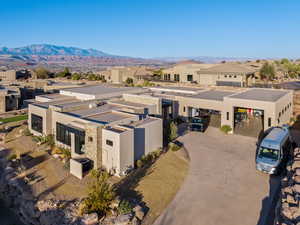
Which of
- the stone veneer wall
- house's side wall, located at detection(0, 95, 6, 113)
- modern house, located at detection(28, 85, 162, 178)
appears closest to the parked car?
modern house, located at detection(28, 85, 162, 178)

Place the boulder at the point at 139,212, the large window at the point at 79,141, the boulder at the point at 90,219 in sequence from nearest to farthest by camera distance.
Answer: the boulder at the point at 90,219 → the boulder at the point at 139,212 → the large window at the point at 79,141

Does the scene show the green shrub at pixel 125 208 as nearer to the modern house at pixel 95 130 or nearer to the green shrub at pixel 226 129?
the modern house at pixel 95 130

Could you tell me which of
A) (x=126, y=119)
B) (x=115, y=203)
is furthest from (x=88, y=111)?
(x=115, y=203)

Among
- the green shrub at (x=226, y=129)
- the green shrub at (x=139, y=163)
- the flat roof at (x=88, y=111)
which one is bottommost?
the green shrub at (x=139, y=163)

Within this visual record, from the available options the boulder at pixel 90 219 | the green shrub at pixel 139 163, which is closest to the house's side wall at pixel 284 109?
the green shrub at pixel 139 163

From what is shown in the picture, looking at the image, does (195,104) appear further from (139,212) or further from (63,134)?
(139,212)

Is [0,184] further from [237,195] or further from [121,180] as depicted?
[237,195]
